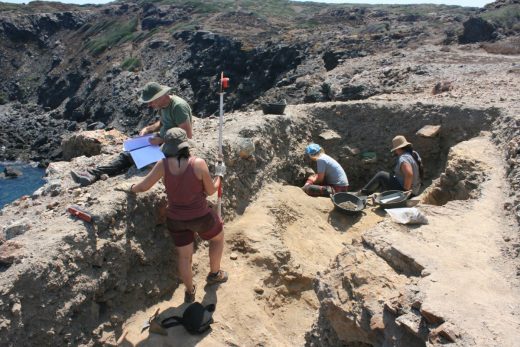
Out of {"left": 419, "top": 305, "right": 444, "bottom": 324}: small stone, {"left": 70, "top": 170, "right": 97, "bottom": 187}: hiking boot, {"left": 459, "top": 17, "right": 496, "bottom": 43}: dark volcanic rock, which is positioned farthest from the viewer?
{"left": 459, "top": 17, "right": 496, "bottom": 43}: dark volcanic rock

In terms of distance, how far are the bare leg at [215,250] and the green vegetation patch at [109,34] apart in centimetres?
5937

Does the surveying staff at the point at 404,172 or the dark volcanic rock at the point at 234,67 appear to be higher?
the surveying staff at the point at 404,172

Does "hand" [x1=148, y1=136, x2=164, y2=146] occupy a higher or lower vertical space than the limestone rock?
higher

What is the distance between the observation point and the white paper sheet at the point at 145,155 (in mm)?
6727

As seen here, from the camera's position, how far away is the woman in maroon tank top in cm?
509

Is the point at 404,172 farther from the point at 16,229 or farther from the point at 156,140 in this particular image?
the point at 16,229

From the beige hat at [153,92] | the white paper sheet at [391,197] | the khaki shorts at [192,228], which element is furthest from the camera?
the white paper sheet at [391,197]

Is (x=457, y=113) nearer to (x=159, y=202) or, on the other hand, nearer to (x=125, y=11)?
(x=159, y=202)

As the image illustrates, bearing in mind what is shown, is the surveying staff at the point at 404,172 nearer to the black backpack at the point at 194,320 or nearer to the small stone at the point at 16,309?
the black backpack at the point at 194,320

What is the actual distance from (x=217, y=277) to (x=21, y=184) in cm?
2736

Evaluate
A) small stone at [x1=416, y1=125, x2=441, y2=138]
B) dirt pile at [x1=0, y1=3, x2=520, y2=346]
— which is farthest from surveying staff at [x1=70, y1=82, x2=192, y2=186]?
small stone at [x1=416, y1=125, x2=441, y2=138]

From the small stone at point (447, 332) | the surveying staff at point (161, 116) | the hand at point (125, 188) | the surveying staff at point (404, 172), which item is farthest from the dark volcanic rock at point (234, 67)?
the small stone at point (447, 332)

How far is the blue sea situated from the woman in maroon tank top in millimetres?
23928

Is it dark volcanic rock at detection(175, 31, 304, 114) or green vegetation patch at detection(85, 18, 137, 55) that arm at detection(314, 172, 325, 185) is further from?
green vegetation patch at detection(85, 18, 137, 55)
